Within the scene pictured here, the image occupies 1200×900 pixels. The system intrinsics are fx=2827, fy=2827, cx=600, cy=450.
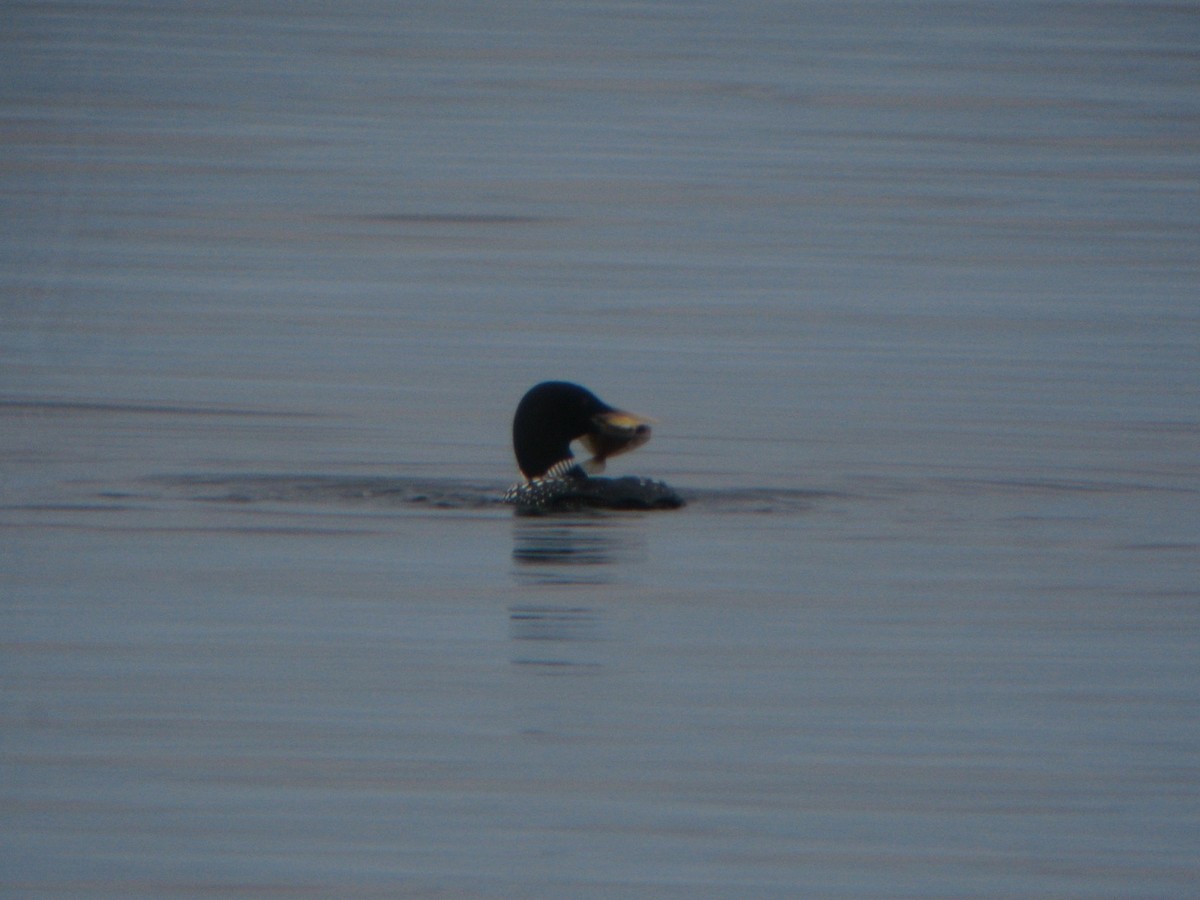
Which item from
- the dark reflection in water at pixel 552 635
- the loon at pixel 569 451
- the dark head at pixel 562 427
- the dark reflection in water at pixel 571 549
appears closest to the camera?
the dark reflection in water at pixel 552 635

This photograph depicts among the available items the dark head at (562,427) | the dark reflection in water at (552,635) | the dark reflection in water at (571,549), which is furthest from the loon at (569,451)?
the dark reflection in water at (552,635)

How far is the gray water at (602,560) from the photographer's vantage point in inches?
254

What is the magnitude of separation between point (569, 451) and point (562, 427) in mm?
100

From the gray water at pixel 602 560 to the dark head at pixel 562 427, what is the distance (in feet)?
1.08

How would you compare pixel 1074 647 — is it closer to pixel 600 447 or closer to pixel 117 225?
pixel 600 447

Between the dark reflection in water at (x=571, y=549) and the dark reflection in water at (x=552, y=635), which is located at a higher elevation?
the dark reflection in water at (x=571, y=549)

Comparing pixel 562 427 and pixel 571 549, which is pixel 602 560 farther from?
pixel 562 427

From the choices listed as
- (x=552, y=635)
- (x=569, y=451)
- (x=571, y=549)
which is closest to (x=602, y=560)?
(x=571, y=549)

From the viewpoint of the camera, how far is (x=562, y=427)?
36.7 feet

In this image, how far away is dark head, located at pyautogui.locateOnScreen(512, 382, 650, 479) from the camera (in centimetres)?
1108

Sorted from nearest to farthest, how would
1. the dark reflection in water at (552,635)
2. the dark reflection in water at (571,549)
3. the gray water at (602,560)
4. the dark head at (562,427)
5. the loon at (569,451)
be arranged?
the gray water at (602,560), the dark reflection in water at (552,635), the dark reflection in water at (571,549), the loon at (569,451), the dark head at (562,427)

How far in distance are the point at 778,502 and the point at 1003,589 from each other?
A: 199 cm

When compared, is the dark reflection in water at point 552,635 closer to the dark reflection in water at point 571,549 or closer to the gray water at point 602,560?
the gray water at point 602,560

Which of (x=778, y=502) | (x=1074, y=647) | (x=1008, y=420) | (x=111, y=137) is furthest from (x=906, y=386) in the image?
(x=111, y=137)
